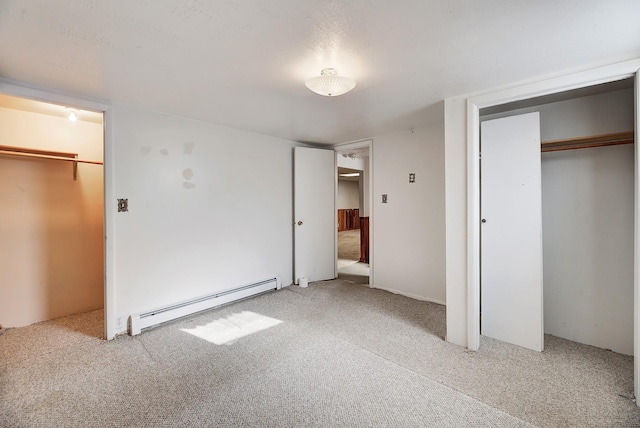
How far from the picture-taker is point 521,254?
2477mm

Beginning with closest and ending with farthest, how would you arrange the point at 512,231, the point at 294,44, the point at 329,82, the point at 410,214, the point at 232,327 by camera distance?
1. the point at 294,44
2. the point at 329,82
3. the point at 512,231
4. the point at 232,327
5. the point at 410,214

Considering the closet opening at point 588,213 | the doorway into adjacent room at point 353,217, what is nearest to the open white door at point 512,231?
the closet opening at point 588,213

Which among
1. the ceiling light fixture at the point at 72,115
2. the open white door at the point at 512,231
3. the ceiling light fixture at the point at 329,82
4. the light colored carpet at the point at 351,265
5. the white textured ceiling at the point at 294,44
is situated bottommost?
the light colored carpet at the point at 351,265

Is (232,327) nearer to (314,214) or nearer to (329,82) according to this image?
(314,214)

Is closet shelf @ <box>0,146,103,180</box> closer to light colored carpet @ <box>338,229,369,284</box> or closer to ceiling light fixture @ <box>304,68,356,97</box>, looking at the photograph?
ceiling light fixture @ <box>304,68,356,97</box>

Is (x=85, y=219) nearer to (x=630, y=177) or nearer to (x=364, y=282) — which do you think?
(x=364, y=282)

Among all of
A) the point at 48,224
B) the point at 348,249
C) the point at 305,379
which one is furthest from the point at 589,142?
the point at 348,249

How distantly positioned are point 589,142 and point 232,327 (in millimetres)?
3598

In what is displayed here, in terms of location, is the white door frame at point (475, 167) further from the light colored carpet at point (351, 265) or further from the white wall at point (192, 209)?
the white wall at point (192, 209)

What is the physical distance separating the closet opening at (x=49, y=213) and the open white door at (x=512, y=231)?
3.69 m

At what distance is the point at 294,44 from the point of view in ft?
5.45

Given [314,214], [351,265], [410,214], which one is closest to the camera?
[410,214]

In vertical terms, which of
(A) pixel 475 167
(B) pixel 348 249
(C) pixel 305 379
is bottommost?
(C) pixel 305 379

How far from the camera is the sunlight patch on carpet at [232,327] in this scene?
2.60m
